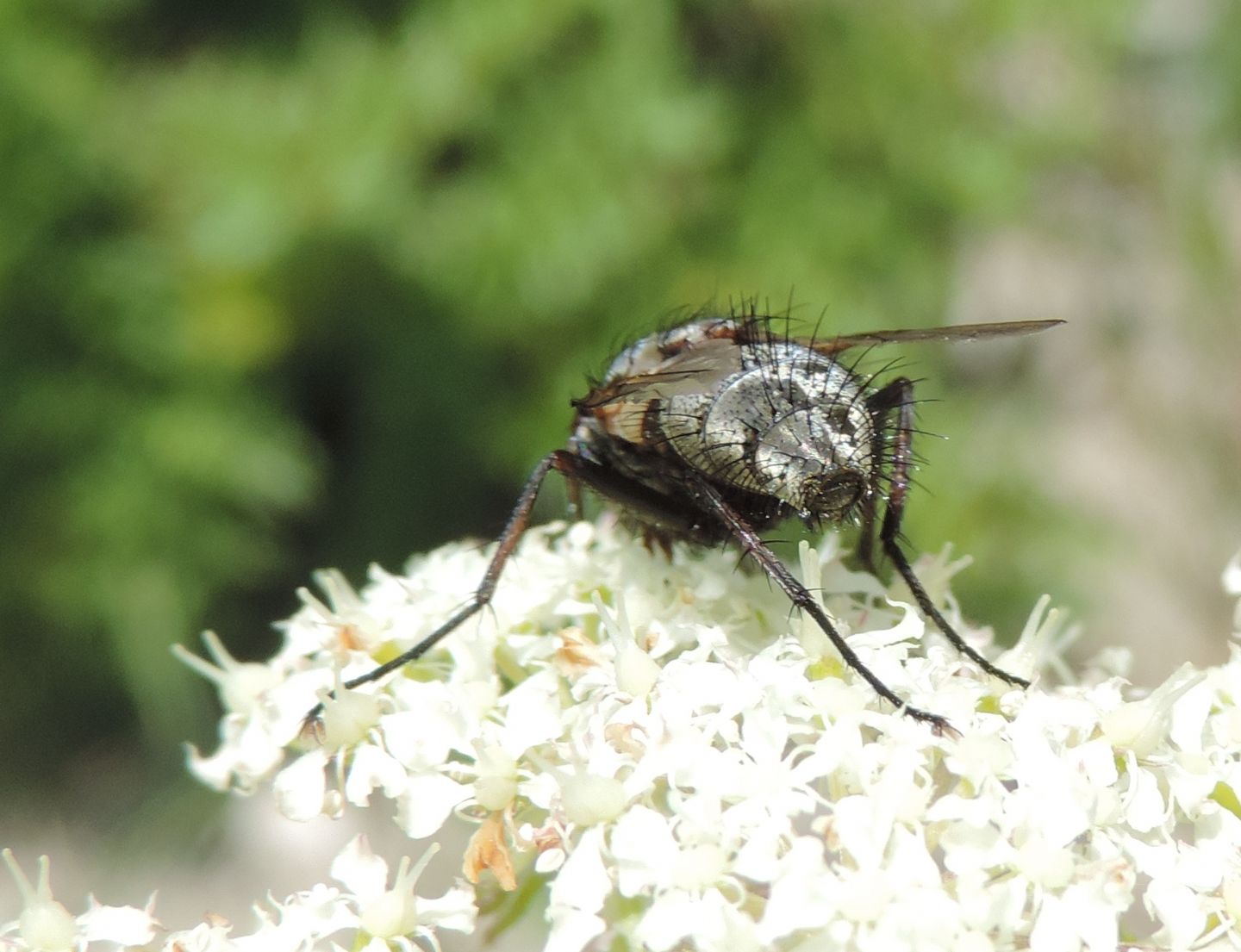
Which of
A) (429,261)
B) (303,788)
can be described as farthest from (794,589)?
(429,261)

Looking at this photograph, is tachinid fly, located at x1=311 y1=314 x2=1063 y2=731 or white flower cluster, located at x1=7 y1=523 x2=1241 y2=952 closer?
white flower cluster, located at x1=7 y1=523 x2=1241 y2=952

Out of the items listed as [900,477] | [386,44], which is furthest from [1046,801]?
[386,44]

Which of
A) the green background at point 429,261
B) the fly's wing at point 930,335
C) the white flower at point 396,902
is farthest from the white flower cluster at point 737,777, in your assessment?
the green background at point 429,261

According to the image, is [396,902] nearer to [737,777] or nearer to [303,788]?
[303,788]

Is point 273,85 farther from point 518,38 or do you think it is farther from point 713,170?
point 713,170

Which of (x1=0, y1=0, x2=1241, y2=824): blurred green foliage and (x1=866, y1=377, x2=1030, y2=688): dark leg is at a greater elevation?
(x1=0, y1=0, x2=1241, y2=824): blurred green foliage

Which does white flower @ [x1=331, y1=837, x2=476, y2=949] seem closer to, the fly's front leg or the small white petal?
the small white petal

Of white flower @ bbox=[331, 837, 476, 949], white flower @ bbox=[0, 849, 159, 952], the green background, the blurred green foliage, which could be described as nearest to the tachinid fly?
white flower @ bbox=[331, 837, 476, 949]

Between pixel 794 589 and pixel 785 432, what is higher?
pixel 785 432
